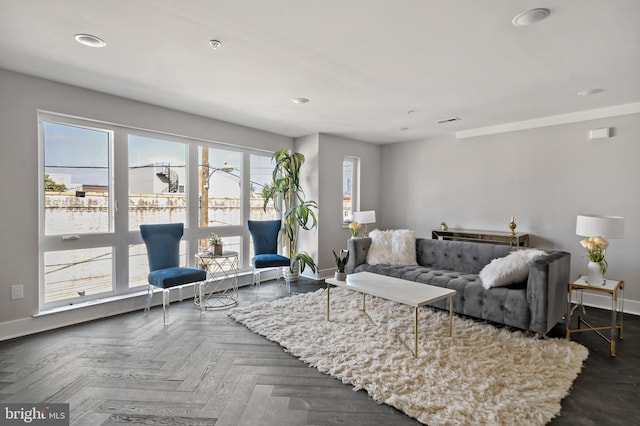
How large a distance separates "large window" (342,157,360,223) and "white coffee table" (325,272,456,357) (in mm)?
2534

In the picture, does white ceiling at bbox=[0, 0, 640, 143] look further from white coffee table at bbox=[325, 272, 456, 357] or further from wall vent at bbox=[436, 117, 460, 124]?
white coffee table at bbox=[325, 272, 456, 357]

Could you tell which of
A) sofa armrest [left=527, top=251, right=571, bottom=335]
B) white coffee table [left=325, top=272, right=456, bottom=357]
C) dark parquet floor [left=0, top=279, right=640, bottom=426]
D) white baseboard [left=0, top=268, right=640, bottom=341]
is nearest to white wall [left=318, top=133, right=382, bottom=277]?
white coffee table [left=325, top=272, right=456, bottom=357]

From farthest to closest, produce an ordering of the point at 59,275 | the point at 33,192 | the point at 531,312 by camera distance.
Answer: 1. the point at 59,275
2. the point at 33,192
3. the point at 531,312

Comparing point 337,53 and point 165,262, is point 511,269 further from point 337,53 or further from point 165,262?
point 165,262

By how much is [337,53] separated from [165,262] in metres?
3.02

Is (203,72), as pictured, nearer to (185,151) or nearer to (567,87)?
(185,151)

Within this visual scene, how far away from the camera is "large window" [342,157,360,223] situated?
6043 mm

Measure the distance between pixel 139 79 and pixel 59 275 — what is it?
90.3 inches

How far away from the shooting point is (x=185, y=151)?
4.46 metres

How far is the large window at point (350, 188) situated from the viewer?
19.8 ft

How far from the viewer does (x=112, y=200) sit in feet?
12.3

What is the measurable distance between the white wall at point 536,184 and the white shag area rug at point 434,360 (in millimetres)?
2029

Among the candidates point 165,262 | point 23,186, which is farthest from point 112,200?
point 165,262

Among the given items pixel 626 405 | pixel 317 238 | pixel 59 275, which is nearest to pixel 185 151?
pixel 59 275
